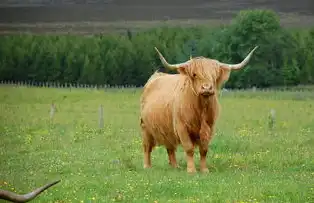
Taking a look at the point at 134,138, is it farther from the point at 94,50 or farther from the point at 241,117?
the point at 94,50

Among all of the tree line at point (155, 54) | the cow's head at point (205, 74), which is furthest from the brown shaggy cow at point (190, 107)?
the tree line at point (155, 54)

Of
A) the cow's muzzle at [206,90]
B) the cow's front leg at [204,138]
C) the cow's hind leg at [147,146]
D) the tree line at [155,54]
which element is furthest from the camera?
the tree line at [155,54]

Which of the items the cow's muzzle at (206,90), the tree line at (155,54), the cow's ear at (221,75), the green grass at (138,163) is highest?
the cow's ear at (221,75)

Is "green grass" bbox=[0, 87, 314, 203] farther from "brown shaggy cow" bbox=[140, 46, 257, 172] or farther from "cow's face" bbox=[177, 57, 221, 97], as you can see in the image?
"cow's face" bbox=[177, 57, 221, 97]

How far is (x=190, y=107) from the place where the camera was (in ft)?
67.6

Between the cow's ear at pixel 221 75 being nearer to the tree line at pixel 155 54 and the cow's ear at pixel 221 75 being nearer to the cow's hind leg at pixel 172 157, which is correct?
the cow's hind leg at pixel 172 157

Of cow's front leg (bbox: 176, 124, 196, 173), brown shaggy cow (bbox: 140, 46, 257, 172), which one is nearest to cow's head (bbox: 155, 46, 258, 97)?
brown shaggy cow (bbox: 140, 46, 257, 172)

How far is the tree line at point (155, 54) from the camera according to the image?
115 metres

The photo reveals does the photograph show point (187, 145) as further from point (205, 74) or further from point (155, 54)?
point (155, 54)

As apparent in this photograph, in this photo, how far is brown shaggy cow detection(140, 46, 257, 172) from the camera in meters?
20.1

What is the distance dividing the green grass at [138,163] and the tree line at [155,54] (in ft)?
234

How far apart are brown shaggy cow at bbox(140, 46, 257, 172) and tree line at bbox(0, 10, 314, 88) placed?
88.6 meters

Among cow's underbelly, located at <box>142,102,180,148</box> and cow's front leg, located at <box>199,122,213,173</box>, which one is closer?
cow's front leg, located at <box>199,122,213,173</box>

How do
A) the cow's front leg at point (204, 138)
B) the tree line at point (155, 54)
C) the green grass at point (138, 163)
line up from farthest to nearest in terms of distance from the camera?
1. the tree line at point (155, 54)
2. the cow's front leg at point (204, 138)
3. the green grass at point (138, 163)
